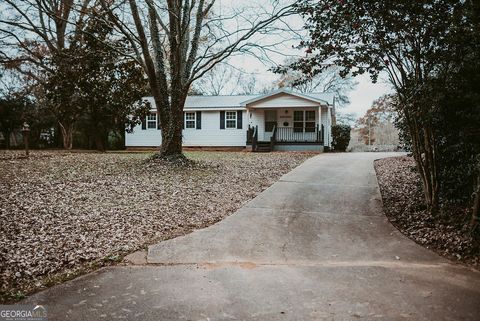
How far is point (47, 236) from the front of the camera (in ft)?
17.8

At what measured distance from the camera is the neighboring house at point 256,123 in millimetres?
22922

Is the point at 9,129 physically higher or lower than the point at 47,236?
higher

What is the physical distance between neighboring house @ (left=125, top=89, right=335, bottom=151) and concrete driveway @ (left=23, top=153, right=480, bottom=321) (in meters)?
16.5

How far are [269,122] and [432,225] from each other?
18845 millimetres

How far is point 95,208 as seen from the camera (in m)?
7.00

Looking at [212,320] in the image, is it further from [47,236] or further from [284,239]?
[47,236]

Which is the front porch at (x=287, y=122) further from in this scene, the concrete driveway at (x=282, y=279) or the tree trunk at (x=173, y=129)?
the concrete driveway at (x=282, y=279)

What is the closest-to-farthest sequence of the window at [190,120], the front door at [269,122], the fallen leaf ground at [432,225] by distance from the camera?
the fallen leaf ground at [432,225] < the front door at [269,122] < the window at [190,120]

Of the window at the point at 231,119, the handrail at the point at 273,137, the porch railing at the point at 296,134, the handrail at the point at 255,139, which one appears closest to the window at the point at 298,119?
the porch railing at the point at 296,134

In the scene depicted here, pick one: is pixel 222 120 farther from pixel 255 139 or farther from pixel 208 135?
pixel 255 139

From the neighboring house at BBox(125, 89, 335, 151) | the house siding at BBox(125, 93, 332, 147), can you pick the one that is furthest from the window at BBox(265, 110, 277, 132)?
the house siding at BBox(125, 93, 332, 147)

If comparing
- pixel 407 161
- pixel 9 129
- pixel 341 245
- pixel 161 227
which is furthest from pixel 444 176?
pixel 9 129

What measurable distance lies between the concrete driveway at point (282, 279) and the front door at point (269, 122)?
1767 centimetres

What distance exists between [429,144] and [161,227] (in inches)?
192
